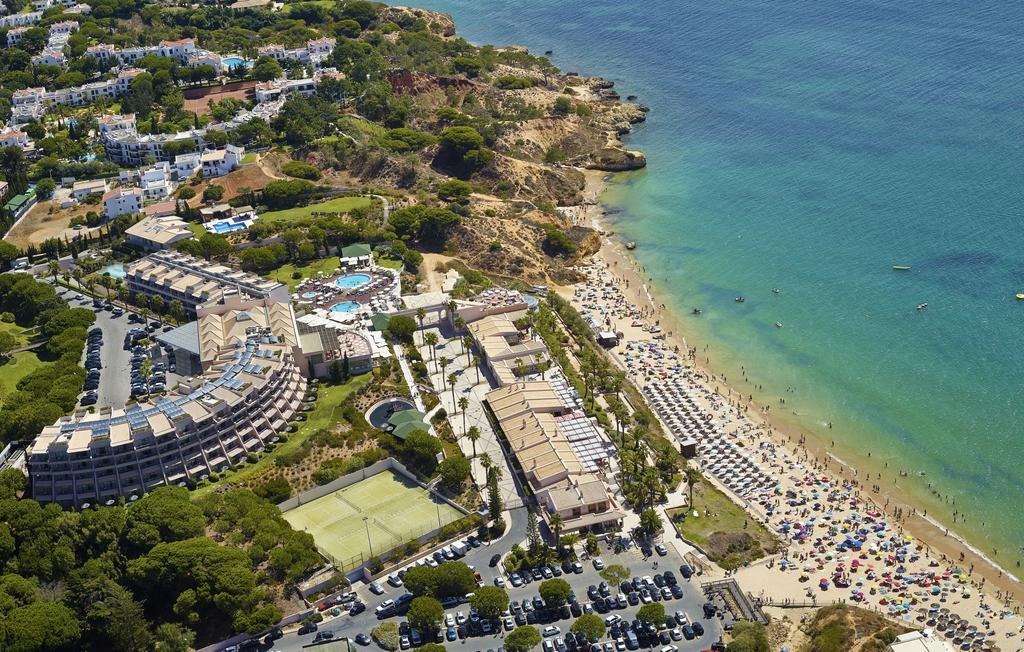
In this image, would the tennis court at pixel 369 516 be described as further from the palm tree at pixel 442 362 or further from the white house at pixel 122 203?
the white house at pixel 122 203

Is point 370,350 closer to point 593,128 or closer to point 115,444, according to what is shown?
point 115,444

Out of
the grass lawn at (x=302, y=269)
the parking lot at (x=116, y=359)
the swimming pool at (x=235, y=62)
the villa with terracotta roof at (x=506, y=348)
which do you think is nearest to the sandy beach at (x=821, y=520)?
the villa with terracotta roof at (x=506, y=348)

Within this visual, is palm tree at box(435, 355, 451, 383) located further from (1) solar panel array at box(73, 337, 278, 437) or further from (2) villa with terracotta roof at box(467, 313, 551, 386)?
(1) solar panel array at box(73, 337, 278, 437)

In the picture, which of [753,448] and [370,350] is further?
[370,350]

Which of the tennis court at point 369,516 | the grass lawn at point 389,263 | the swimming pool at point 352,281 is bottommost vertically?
the tennis court at point 369,516

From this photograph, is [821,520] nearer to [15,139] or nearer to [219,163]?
[219,163]

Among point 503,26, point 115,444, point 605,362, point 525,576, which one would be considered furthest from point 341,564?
point 503,26

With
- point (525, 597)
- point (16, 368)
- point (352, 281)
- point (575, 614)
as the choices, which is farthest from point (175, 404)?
point (575, 614)
